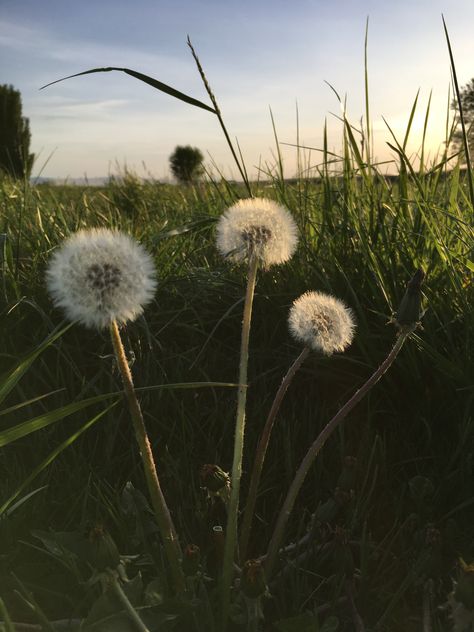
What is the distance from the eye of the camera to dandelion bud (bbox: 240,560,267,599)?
1118 millimetres

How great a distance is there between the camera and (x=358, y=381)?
7.32 ft

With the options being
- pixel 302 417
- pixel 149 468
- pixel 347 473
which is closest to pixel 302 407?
pixel 302 417

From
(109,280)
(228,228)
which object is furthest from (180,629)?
(228,228)

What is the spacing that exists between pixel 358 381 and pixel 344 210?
725mm

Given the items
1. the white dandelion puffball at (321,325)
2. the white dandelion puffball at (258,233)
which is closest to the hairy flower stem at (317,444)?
the white dandelion puffball at (321,325)

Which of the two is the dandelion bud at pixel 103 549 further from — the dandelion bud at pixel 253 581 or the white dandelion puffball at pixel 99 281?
the white dandelion puffball at pixel 99 281

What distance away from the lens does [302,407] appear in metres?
2.23

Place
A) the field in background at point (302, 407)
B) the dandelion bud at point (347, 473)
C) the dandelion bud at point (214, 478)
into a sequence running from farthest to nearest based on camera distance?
1. the field in background at point (302, 407)
2. the dandelion bud at point (347, 473)
3. the dandelion bud at point (214, 478)

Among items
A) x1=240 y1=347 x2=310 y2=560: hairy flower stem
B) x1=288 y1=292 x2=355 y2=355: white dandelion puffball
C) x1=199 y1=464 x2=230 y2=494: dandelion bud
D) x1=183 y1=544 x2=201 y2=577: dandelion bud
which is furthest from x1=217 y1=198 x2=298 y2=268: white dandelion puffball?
x1=183 y1=544 x2=201 y2=577: dandelion bud

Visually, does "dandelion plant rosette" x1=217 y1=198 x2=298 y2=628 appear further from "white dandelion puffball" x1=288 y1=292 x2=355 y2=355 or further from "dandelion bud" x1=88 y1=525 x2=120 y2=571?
"dandelion bud" x1=88 y1=525 x2=120 y2=571

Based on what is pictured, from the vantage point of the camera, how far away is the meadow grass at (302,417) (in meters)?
1.54

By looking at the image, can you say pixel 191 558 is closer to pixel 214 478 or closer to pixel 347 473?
pixel 214 478

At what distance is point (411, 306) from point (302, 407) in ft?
3.38

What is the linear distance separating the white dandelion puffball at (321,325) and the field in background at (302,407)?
1.51 ft
